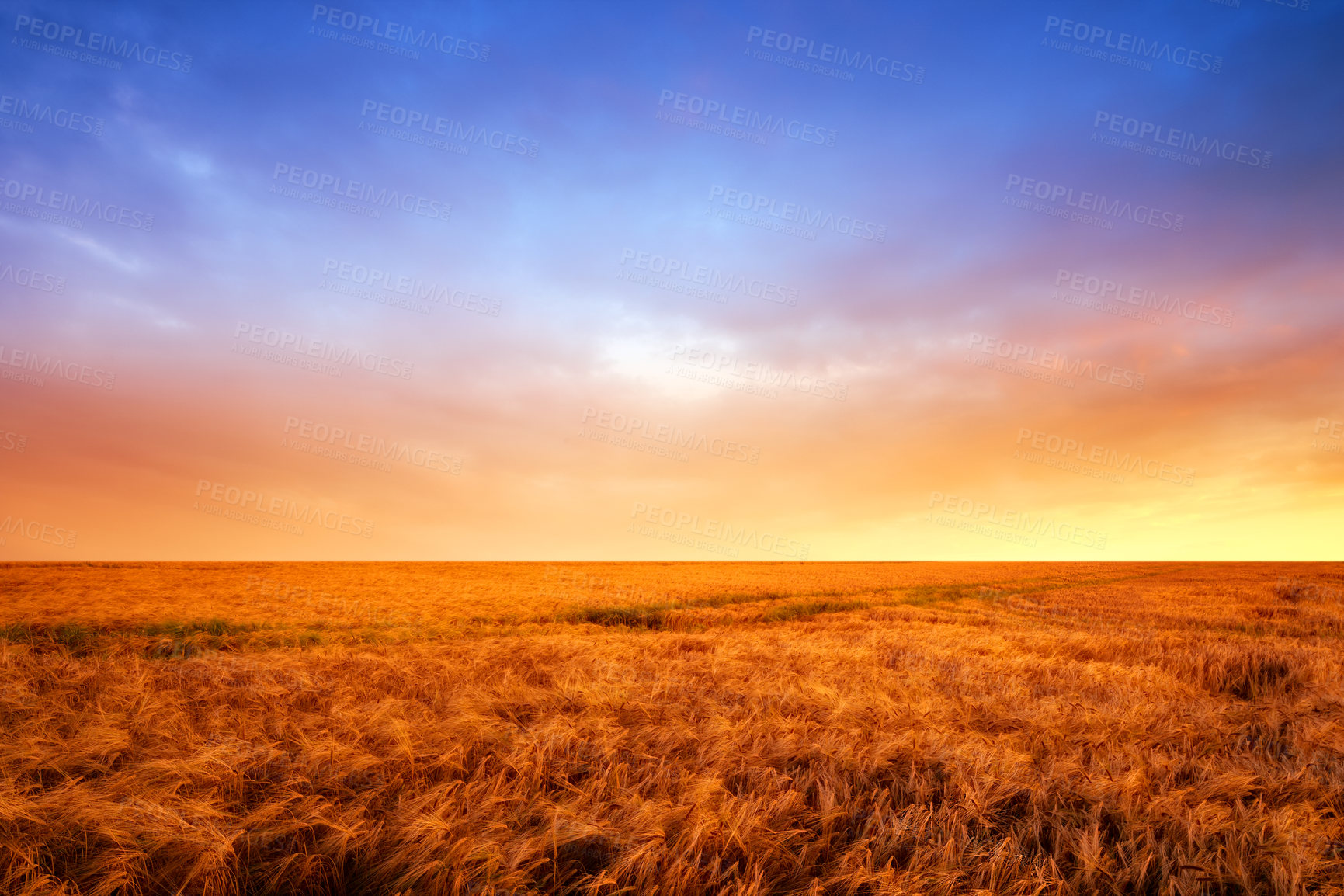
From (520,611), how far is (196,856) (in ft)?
47.3

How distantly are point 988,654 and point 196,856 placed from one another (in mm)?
10670

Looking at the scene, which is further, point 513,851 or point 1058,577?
point 1058,577

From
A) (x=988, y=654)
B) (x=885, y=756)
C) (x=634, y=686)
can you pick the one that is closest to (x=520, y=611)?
(x=634, y=686)

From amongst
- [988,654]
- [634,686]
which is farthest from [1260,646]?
[634,686]

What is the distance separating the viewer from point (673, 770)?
14.5ft

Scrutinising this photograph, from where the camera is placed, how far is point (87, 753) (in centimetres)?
441

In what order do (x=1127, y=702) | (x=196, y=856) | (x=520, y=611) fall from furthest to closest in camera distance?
1. (x=520, y=611)
2. (x=1127, y=702)
3. (x=196, y=856)

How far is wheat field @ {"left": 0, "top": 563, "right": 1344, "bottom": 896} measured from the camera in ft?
10.4

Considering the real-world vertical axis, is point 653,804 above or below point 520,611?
above

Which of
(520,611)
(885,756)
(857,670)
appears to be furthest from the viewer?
(520,611)

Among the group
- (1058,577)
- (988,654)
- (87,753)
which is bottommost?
(1058,577)

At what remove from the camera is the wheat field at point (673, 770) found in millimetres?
3178

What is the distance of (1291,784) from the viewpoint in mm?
4508

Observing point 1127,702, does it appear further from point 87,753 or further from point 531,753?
point 87,753
